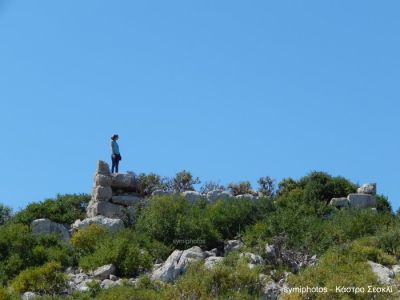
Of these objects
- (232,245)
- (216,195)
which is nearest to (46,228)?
(216,195)

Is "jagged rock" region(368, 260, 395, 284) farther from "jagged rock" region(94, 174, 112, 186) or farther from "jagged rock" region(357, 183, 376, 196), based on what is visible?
"jagged rock" region(94, 174, 112, 186)

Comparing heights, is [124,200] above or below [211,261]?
above

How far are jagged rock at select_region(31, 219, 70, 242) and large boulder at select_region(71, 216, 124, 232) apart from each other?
444 millimetres

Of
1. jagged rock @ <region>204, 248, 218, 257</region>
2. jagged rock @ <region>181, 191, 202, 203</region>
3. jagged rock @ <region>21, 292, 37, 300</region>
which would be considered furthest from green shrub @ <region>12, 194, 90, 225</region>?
jagged rock @ <region>21, 292, 37, 300</region>

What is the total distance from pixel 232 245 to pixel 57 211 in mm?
7551

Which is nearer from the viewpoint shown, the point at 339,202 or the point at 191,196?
the point at 339,202

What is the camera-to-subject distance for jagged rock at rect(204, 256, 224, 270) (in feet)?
73.3

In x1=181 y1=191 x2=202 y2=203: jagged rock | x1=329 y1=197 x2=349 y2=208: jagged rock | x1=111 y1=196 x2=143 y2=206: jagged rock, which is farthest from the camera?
x1=111 y1=196 x2=143 y2=206: jagged rock

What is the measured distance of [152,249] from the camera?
1009 inches

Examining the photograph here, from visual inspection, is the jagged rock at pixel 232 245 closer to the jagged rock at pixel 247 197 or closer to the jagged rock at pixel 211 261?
the jagged rock at pixel 211 261

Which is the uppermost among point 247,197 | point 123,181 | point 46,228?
point 123,181

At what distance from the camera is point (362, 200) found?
100 ft

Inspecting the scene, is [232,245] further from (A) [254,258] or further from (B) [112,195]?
(B) [112,195]

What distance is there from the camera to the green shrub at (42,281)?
22.8 m
